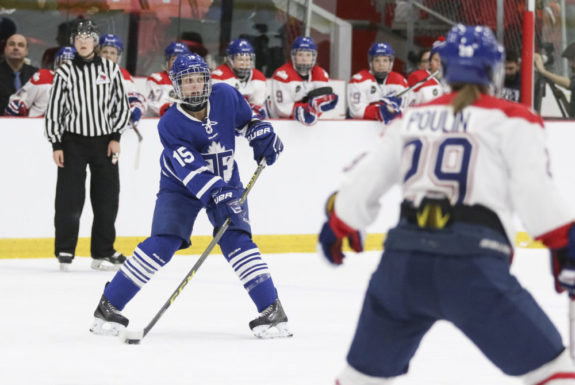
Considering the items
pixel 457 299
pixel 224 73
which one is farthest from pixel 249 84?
pixel 457 299

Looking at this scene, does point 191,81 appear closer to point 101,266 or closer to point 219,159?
point 219,159

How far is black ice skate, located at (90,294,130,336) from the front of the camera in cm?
384

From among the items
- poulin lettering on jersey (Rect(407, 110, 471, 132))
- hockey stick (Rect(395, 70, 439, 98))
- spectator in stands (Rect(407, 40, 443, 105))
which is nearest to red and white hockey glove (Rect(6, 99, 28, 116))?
hockey stick (Rect(395, 70, 439, 98))

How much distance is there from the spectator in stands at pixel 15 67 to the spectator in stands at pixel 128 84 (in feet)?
1.43

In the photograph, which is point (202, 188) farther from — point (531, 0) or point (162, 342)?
point (531, 0)

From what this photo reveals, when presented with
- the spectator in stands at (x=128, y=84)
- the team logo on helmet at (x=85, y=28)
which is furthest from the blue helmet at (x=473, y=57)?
the spectator in stands at (x=128, y=84)

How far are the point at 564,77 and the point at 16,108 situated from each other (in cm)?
324

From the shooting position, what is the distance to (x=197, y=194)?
3.67m

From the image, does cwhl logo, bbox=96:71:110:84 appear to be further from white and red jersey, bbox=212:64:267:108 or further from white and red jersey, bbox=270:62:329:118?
white and red jersey, bbox=270:62:329:118

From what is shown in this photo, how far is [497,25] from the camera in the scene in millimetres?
7109

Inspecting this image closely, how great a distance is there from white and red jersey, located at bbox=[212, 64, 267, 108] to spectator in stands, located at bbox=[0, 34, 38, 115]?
1071mm

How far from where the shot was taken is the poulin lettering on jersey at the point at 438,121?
200 centimetres

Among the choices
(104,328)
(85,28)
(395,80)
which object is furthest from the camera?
(395,80)

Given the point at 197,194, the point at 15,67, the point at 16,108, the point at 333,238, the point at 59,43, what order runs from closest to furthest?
the point at 333,238, the point at 197,194, the point at 16,108, the point at 15,67, the point at 59,43
